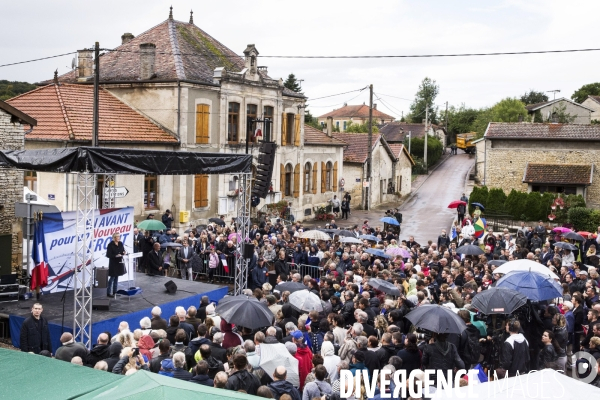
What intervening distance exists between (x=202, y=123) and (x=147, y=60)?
3607 mm

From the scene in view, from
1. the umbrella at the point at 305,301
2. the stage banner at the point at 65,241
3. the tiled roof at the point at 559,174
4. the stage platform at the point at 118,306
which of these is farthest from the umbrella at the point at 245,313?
the tiled roof at the point at 559,174

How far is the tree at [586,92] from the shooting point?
8722 cm

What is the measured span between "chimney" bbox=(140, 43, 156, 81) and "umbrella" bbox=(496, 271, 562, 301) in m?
20.1

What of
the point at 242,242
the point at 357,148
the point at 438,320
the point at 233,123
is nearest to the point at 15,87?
the point at 357,148

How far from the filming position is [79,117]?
25.1 metres

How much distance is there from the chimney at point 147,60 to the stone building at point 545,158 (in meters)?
22.9

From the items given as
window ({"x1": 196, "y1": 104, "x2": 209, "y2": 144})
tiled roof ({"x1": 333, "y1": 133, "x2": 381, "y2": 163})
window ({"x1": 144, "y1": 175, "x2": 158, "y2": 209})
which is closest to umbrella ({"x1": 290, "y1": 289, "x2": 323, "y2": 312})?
window ({"x1": 144, "y1": 175, "x2": 158, "y2": 209})

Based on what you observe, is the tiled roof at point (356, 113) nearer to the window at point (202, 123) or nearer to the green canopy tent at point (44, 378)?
the window at point (202, 123)

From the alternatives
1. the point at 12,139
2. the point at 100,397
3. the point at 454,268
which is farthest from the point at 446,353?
the point at 12,139

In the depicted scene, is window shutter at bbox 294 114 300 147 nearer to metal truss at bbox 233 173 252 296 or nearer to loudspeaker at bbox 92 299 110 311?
metal truss at bbox 233 173 252 296

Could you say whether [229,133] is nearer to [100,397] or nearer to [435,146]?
[100,397]

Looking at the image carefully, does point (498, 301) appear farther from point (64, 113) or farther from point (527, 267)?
point (64, 113)

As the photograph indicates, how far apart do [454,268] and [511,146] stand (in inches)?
1094

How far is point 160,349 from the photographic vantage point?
28.9 feet
